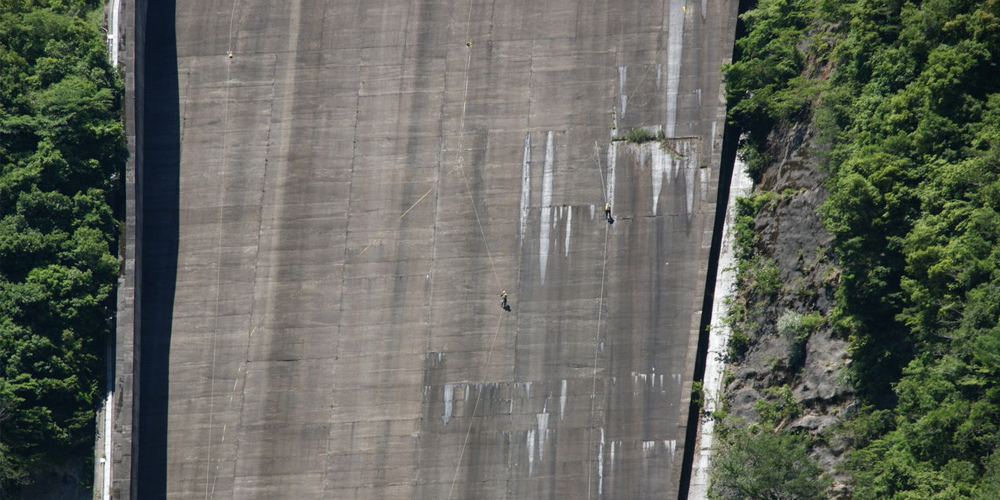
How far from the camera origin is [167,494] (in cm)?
7331

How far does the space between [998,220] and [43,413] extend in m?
42.8

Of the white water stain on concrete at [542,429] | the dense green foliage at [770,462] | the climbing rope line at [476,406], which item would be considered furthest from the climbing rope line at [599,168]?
the dense green foliage at [770,462]

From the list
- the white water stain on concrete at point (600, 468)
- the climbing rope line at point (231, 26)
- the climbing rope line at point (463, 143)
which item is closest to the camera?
the white water stain on concrete at point (600, 468)

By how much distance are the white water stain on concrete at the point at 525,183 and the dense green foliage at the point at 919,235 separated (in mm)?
14835

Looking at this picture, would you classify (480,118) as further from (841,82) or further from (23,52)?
(23,52)

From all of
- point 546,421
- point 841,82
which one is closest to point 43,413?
point 546,421

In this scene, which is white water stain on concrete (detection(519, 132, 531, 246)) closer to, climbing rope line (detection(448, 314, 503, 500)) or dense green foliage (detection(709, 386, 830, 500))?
climbing rope line (detection(448, 314, 503, 500))

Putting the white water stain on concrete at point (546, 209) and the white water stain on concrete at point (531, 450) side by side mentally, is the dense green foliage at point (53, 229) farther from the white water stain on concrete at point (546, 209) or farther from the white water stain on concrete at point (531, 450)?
the white water stain on concrete at point (546, 209)

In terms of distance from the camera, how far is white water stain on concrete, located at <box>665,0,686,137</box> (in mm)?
76062

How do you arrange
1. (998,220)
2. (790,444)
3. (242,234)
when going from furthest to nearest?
(242,234) < (790,444) < (998,220)

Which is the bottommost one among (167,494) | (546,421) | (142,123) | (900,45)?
(167,494)

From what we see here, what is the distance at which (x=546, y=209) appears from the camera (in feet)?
247

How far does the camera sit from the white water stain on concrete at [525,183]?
7525 cm

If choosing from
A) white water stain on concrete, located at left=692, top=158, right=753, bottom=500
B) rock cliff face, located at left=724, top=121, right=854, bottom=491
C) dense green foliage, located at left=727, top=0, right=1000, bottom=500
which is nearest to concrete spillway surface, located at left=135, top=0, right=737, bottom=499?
white water stain on concrete, located at left=692, top=158, right=753, bottom=500
